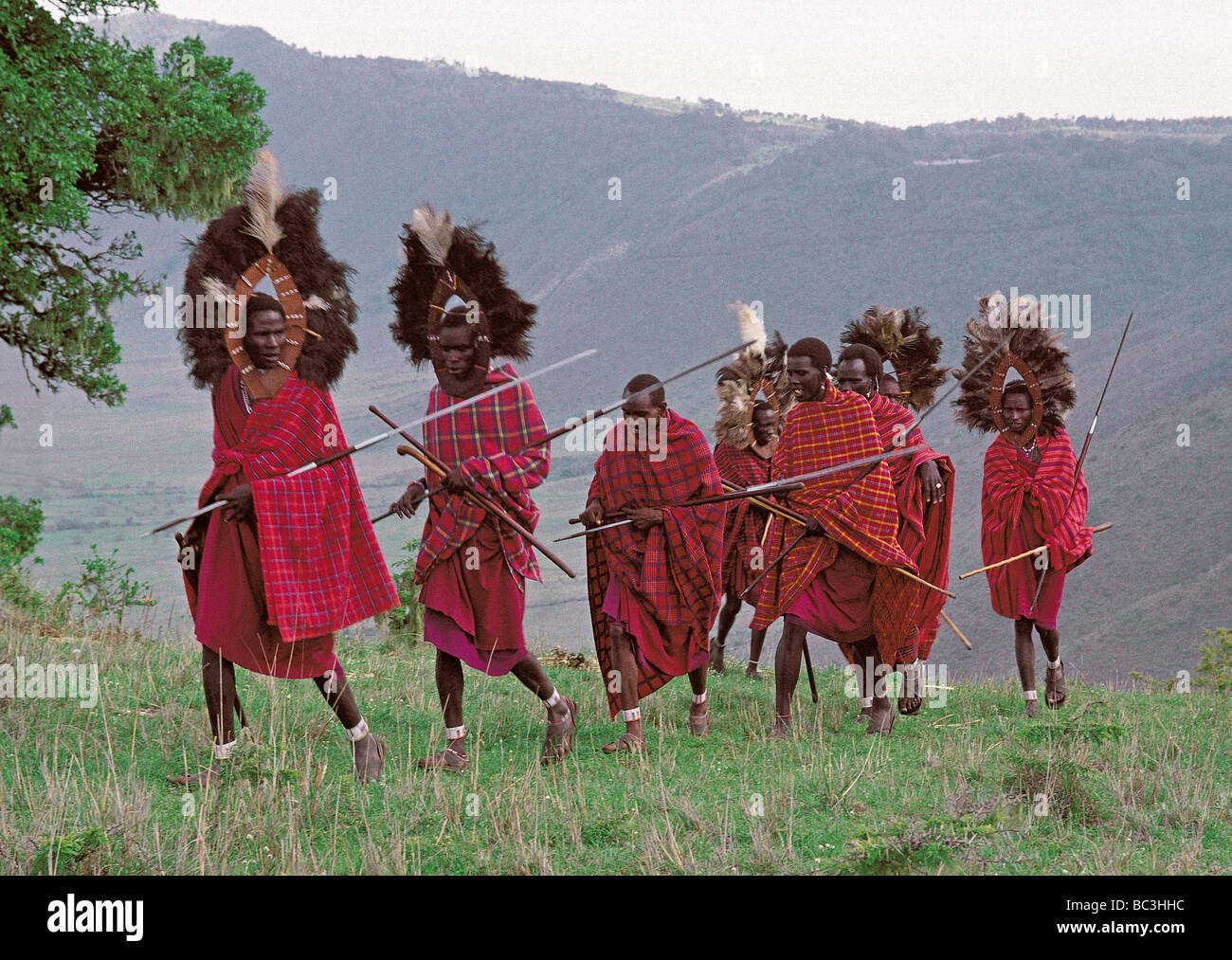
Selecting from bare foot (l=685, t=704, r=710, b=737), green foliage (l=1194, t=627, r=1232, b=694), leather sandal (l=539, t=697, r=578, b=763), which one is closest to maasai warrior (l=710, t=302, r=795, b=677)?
bare foot (l=685, t=704, r=710, b=737)

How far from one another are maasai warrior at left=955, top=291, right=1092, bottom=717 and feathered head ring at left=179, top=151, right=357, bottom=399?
503 centimetres

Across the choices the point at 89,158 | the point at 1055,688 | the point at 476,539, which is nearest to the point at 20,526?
the point at 89,158

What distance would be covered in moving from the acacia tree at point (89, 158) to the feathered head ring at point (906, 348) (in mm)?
7200

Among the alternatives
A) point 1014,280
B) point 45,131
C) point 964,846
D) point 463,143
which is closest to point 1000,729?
point 964,846

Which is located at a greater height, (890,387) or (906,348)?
(906,348)

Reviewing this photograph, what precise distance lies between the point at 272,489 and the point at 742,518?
5.26 m

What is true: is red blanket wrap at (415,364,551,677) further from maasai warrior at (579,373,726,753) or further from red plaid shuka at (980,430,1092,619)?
red plaid shuka at (980,430,1092,619)

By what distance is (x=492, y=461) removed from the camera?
6.88 m

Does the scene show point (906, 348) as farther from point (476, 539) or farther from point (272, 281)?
point (272, 281)

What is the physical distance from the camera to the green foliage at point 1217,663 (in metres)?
13.8

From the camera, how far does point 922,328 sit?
1046 cm

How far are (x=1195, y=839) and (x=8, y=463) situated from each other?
95.4 meters

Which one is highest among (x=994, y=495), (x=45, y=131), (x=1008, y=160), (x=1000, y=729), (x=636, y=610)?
(x=1008, y=160)

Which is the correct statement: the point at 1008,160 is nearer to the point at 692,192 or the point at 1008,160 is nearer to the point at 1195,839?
the point at 692,192
